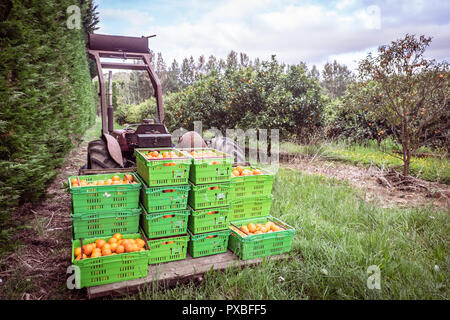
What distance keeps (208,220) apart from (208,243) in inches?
9.1

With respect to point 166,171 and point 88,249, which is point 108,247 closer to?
point 88,249

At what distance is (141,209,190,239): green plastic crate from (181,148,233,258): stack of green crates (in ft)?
0.30

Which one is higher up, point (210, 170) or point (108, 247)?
point (210, 170)

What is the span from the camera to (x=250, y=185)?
3242mm

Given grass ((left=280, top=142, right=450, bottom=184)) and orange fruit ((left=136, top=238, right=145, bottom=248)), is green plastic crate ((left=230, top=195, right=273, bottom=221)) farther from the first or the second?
grass ((left=280, top=142, right=450, bottom=184))

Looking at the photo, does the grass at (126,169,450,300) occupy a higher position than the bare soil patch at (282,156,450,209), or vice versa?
the bare soil patch at (282,156,450,209)

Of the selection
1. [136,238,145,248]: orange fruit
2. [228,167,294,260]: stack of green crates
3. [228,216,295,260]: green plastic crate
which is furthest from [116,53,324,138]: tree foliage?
[136,238,145,248]: orange fruit

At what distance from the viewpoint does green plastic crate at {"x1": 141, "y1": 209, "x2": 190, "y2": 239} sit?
278 centimetres

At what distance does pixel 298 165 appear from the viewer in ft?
24.1

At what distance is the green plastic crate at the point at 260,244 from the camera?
9.46 ft

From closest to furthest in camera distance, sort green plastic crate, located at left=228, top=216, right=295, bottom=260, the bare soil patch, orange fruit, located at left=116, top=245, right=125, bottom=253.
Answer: orange fruit, located at left=116, top=245, right=125, bottom=253 → green plastic crate, located at left=228, top=216, right=295, bottom=260 → the bare soil patch

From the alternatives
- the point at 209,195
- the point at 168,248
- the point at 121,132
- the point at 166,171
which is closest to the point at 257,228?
the point at 209,195

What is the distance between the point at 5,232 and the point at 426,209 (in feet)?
16.9
